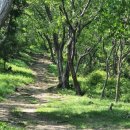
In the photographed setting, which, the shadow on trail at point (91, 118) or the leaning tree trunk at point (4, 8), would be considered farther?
the shadow on trail at point (91, 118)

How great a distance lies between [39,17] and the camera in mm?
37219

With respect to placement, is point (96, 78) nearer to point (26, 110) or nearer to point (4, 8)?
point (26, 110)

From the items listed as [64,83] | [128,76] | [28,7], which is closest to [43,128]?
[64,83]

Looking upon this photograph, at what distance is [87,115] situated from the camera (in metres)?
20.0

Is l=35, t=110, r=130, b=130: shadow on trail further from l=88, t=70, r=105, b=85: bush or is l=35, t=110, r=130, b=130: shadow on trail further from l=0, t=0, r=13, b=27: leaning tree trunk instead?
l=88, t=70, r=105, b=85: bush

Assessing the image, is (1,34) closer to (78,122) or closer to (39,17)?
(39,17)

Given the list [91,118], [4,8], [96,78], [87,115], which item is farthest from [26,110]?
[96,78]

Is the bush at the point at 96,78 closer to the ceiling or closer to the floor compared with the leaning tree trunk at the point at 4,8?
closer to the floor

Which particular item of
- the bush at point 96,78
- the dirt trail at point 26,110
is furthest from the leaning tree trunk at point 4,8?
the bush at point 96,78

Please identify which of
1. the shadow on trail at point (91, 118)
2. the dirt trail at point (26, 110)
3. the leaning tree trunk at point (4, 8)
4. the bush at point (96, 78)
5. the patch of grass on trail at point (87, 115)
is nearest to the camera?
the leaning tree trunk at point (4, 8)

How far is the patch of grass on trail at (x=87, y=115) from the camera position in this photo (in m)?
18.0

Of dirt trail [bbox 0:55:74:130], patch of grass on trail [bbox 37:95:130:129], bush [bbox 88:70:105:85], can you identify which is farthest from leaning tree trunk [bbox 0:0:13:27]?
bush [bbox 88:70:105:85]

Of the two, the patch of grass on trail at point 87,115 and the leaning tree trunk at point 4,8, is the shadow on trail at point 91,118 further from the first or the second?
the leaning tree trunk at point 4,8

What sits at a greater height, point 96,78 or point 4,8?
point 4,8
